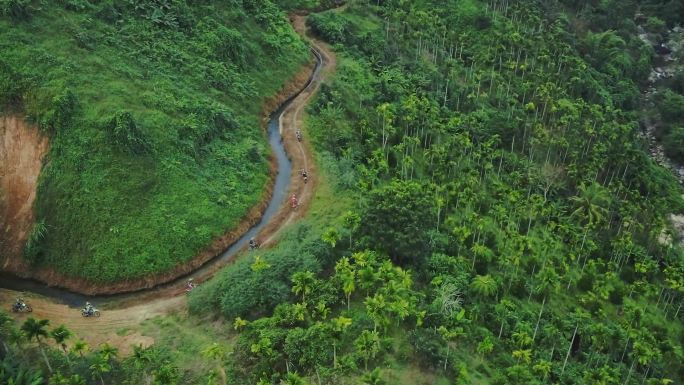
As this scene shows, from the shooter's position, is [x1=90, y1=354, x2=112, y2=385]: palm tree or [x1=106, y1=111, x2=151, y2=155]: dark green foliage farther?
[x1=106, y1=111, x2=151, y2=155]: dark green foliage

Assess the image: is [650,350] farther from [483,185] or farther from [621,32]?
[621,32]

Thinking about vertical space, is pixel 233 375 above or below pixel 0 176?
below

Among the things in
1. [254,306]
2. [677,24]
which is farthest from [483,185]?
[677,24]

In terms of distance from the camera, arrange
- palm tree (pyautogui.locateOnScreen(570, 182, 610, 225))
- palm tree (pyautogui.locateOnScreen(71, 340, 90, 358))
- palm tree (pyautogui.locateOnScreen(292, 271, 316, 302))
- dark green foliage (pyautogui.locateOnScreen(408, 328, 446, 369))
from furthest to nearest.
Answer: palm tree (pyautogui.locateOnScreen(570, 182, 610, 225)) → palm tree (pyautogui.locateOnScreen(292, 271, 316, 302)) → dark green foliage (pyautogui.locateOnScreen(408, 328, 446, 369)) → palm tree (pyautogui.locateOnScreen(71, 340, 90, 358))

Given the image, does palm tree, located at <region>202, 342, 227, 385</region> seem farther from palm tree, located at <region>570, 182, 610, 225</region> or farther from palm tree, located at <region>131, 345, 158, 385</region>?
palm tree, located at <region>570, 182, 610, 225</region>

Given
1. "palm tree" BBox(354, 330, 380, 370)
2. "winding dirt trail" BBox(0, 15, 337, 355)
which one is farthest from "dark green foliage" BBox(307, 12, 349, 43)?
"palm tree" BBox(354, 330, 380, 370)

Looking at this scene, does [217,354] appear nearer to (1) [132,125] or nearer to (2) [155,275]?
(2) [155,275]
